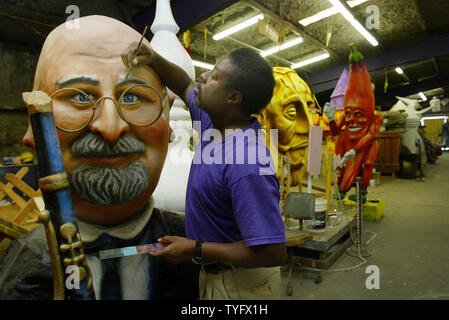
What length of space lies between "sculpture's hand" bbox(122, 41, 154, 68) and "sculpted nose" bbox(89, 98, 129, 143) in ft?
0.64

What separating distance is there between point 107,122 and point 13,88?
3426 millimetres

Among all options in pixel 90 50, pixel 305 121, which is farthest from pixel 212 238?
pixel 305 121

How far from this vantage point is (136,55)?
4.17ft

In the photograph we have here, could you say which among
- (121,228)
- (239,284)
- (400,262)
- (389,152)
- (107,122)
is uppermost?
(107,122)

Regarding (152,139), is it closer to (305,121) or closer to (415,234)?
(305,121)

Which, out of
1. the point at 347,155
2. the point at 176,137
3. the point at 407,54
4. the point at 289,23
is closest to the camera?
the point at 176,137

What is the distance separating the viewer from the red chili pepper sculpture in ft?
13.9

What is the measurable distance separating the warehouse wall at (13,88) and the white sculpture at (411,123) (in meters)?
10.1

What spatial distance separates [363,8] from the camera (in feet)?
17.6
